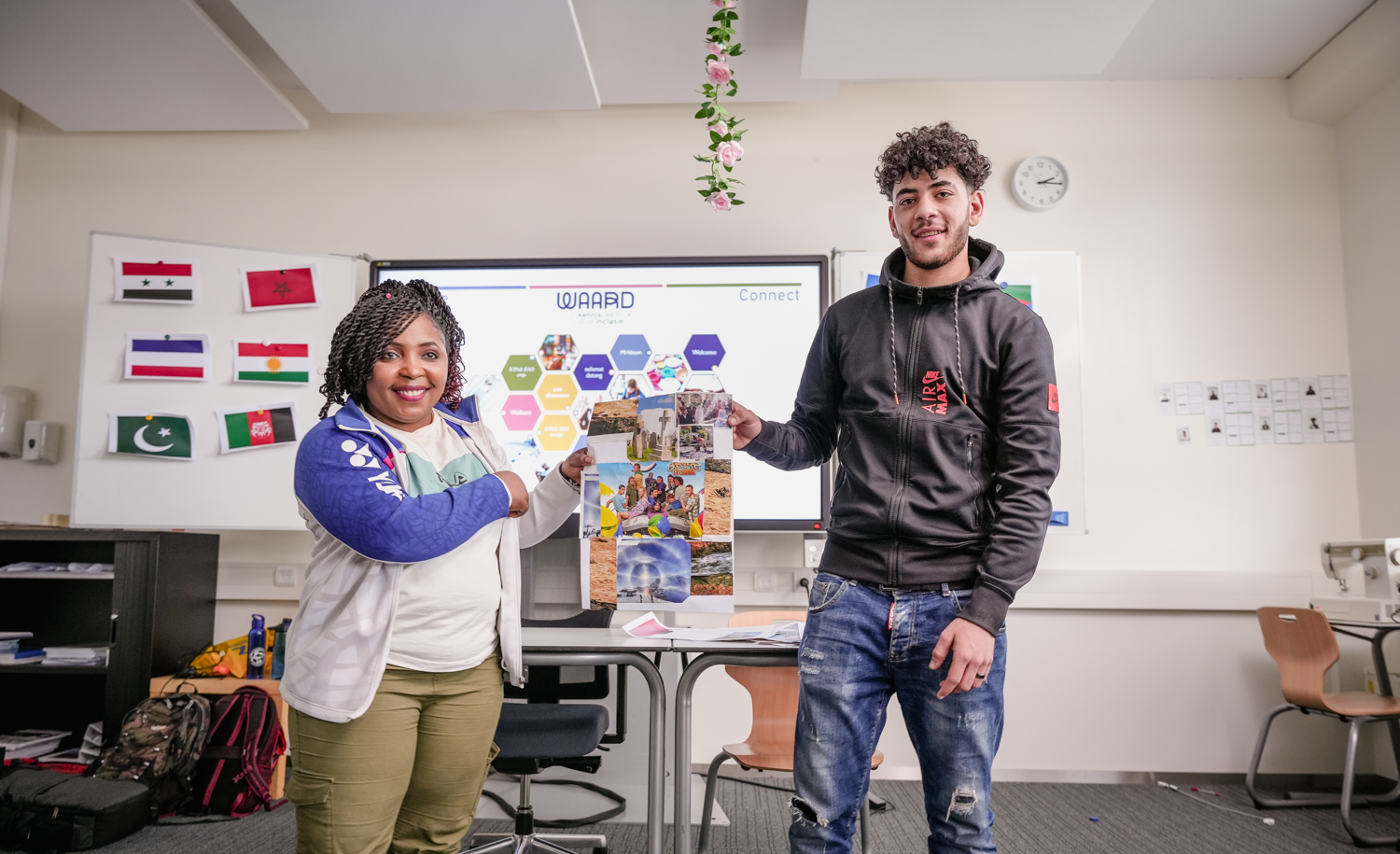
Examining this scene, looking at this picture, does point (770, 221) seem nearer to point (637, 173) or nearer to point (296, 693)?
point (637, 173)

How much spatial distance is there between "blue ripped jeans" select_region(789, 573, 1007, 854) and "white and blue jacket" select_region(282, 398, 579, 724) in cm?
63

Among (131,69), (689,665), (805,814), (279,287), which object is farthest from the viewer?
(279,287)

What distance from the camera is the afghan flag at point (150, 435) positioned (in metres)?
3.37

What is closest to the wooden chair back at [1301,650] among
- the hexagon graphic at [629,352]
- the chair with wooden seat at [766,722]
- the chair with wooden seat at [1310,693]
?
the chair with wooden seat at [1310,693]

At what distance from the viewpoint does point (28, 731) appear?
3.39 metres

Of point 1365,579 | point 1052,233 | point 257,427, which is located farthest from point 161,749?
point 1365,579

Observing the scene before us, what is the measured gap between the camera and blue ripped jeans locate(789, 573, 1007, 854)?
4.48 feet

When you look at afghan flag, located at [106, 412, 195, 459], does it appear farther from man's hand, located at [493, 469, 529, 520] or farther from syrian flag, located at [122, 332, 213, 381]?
man's hand, located at [493, 469, 529, 520]

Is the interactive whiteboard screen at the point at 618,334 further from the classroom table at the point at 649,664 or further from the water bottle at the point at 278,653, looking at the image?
the classroom table at the point at 649,664

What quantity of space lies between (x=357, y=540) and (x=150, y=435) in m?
2.63

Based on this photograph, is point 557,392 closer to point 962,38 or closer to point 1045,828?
point 962,38

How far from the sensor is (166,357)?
3.42 meters

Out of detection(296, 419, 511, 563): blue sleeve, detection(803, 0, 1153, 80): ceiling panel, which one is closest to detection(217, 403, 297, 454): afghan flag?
detection(296, 419, 511, 563): blue sleeve

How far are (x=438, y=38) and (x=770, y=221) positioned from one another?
1503mm
